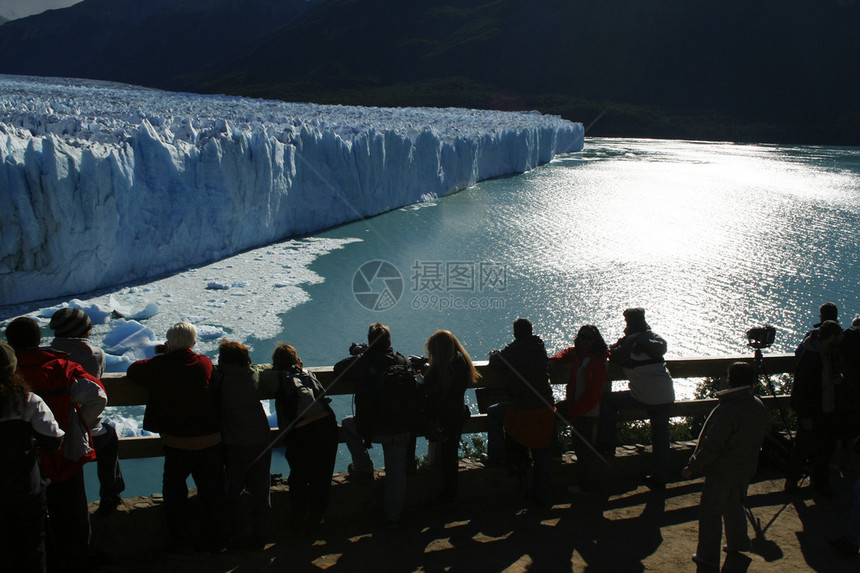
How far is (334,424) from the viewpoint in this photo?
101 inches

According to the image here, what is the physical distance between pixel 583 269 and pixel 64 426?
9004 mm

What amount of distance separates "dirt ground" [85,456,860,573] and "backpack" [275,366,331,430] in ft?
1.33

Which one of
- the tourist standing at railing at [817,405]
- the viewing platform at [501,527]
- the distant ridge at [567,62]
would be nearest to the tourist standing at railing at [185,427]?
the viewing platform at [501,527]

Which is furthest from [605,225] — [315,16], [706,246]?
[315,16]

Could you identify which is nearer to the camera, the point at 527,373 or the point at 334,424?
the point at 334,424

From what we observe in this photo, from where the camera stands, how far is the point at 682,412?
3254 mm

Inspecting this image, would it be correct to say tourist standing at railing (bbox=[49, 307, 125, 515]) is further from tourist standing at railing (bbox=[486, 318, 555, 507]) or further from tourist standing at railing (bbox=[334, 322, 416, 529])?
tourist standing at railing (bbox=[486, 318, 555, 507])

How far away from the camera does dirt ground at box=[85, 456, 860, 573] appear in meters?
2.37

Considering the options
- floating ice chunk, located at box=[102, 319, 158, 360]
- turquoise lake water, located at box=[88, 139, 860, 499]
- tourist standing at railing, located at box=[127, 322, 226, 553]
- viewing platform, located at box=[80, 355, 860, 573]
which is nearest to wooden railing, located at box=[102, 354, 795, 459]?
viewing platform, located at box=[80, 355, 860, 573]

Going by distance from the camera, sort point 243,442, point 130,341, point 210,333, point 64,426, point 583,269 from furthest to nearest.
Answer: point 583,269
point 210,333
point 130,341
point 243,442
point 64,426

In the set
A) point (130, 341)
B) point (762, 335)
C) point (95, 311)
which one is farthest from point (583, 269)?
point (762, 335)

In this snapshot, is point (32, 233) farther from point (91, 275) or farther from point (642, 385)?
point (642, 385)

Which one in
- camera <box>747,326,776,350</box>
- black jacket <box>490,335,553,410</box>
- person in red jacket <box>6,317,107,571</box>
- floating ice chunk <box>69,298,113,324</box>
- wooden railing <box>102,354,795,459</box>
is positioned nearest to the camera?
person in red jacket <box>6,317,107,571</box>

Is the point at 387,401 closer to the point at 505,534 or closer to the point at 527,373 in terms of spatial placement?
the point at 527,373
